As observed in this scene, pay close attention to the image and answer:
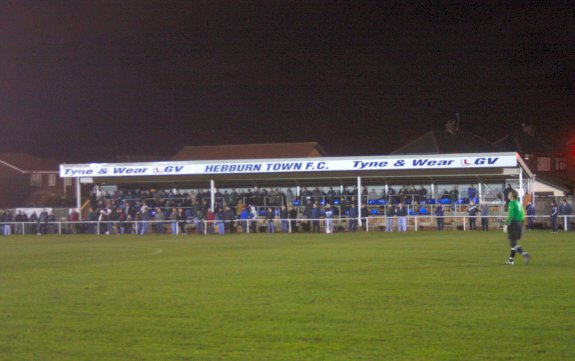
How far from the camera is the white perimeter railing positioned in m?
40.5

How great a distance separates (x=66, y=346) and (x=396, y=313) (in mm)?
4488

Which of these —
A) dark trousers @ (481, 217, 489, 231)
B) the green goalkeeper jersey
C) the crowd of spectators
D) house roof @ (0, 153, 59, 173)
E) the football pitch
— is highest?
house roof @ (0, 153, 59, 173)

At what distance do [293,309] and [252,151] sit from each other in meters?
73.4

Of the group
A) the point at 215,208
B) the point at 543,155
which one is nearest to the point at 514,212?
the point at 215,208

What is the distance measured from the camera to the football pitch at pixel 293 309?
8.73 meters

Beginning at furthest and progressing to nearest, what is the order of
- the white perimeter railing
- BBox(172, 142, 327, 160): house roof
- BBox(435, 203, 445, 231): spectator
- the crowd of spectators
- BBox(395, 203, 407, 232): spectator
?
BBox(172, 142, 327, 160): house roof, the crowd of spectators, the white perimeter railing, BBox(395, 203, 407, 232): spectator, BBox(435, 203, 445, 231): spectator

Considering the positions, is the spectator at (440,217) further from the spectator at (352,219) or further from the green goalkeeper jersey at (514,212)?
the green goalkeeper jersey at (514,212)

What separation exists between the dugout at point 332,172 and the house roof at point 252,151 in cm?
3278

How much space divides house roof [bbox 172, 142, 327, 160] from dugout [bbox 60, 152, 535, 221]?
32777mm

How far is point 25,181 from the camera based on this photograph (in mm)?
88750

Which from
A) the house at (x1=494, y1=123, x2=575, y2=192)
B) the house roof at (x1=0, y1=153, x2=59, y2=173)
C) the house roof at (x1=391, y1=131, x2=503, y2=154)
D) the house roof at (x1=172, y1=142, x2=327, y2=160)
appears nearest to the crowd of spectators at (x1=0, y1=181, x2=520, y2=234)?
the house roof at (x1=172, y1=142, x2=327, y2=160)

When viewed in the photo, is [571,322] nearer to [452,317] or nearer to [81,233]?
[452,317]

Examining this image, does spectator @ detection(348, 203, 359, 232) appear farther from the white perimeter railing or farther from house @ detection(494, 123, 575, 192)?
house @ detection(494, 123, 575, 192)

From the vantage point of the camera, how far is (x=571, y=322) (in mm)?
10000
